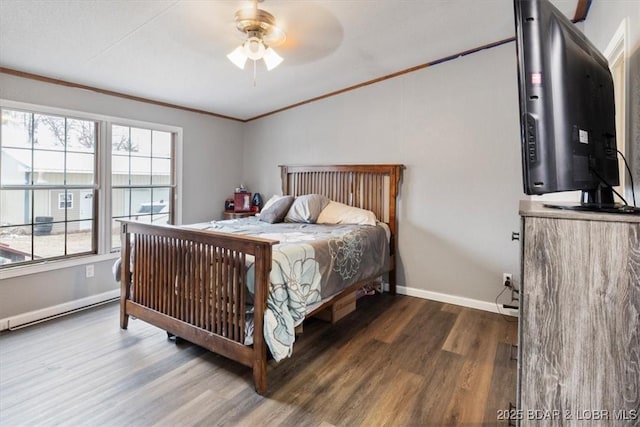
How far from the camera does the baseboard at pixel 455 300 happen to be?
3422 millimetres

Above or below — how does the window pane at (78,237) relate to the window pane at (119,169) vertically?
below

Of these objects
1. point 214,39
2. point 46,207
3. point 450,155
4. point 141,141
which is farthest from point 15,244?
point 450,155

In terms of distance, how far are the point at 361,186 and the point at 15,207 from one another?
3283 mm

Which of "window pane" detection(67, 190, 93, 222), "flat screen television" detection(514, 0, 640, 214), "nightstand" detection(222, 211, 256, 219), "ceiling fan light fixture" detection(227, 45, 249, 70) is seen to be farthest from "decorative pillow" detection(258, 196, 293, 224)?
"flat screen television" detection(514, 0, 640, 214)

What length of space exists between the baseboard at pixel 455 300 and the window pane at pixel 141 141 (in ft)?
10.7

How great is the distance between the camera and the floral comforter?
2.16 m

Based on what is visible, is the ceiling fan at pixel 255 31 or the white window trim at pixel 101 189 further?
the white window trim at pixel 101 189

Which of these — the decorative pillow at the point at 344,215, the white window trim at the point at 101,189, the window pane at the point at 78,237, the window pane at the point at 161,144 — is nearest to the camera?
the white window trim at the point at 101,189

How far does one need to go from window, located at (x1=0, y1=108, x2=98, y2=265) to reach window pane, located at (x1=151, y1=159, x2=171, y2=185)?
686 millimetres

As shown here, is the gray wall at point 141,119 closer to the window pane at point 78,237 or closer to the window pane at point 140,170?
the window pane at point 78,237

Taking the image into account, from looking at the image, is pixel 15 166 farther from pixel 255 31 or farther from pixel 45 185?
pixel 255 31

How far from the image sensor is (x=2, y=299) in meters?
2.90

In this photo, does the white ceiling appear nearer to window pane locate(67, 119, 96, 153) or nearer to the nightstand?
window pane locate(67, 119, 96, 153)

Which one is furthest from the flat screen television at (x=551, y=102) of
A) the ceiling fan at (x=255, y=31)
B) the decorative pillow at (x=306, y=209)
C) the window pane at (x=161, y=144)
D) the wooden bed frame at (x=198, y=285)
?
the window pane at (x=161, y=144)
